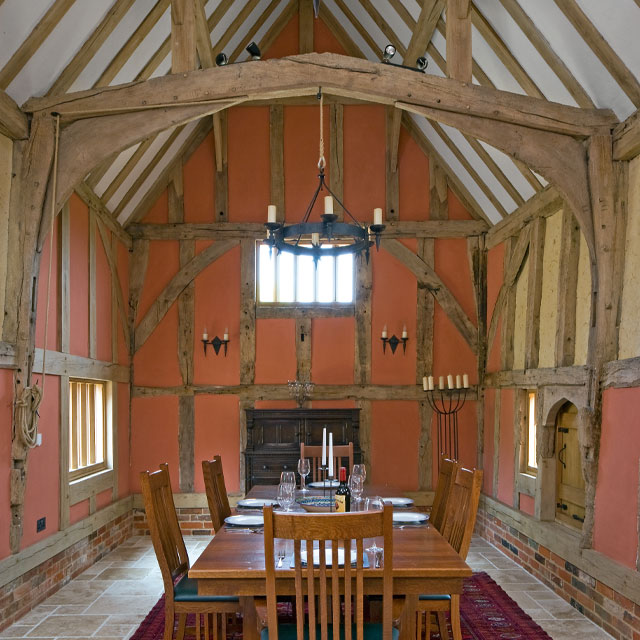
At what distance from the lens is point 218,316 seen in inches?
331

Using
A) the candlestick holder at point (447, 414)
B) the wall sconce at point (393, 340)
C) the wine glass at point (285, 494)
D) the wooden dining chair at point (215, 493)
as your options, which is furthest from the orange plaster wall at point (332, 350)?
the wine glass at point (285, 494)

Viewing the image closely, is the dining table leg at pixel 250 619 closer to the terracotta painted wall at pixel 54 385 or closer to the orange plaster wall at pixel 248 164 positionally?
the terracotta painted wall at pixel 54 385

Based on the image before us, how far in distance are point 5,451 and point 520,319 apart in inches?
198

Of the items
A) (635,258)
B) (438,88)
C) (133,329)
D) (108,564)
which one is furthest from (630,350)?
(133,329)

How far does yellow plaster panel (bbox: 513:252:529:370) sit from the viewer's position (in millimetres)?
7117

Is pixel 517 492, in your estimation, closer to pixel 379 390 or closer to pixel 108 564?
pixel 379 390

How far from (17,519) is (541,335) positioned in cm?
476

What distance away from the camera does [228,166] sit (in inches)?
337

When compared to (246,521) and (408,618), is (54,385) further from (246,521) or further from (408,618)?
(408,618)

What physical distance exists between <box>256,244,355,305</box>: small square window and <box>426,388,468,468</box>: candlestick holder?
5.13ft

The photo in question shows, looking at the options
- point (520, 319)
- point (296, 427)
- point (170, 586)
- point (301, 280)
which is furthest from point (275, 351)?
point (170, 586)

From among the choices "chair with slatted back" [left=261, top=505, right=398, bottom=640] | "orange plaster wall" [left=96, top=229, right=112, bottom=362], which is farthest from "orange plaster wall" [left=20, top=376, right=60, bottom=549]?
"chair with slatted back" [left=261, top=505, right=398, bottom=640]

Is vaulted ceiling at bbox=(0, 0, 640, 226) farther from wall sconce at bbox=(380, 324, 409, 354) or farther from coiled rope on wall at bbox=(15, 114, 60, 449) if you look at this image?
wall sconce at bbox=(380, 324, 409, 354)

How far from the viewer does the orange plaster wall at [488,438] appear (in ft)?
25.7
